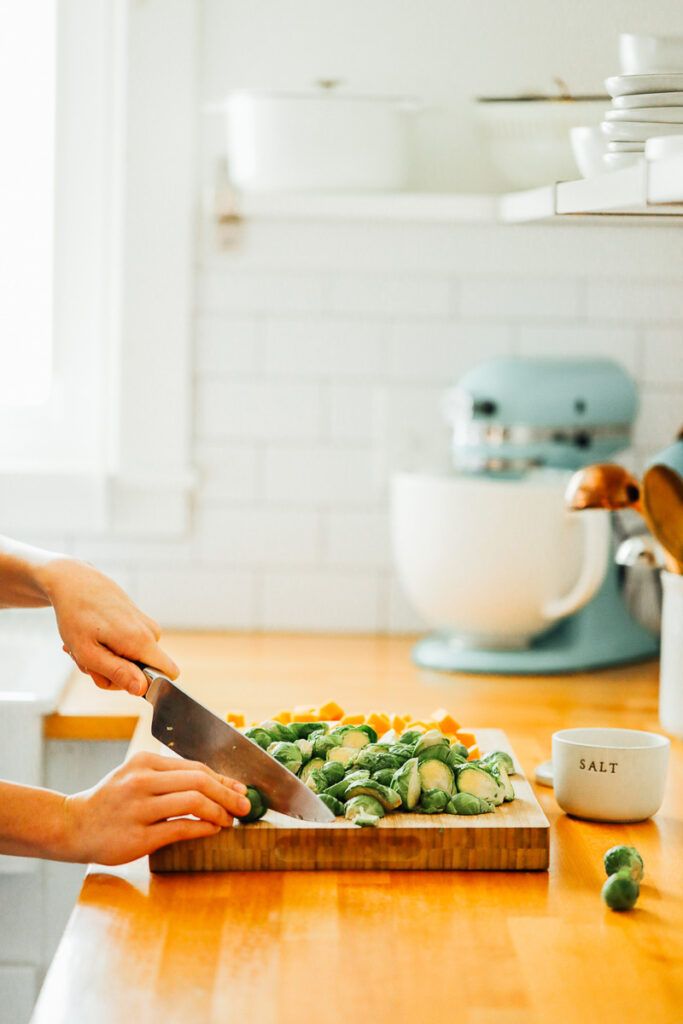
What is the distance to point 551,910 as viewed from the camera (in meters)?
1.08

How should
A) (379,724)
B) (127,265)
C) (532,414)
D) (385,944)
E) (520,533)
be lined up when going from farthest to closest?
1. (127,265)
2. (532,414)
3. (520,533)
4. (379,724)
5. (385,944)

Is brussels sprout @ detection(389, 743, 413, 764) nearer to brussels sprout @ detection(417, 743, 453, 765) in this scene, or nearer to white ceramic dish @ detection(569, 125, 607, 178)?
Answer: brussels sprout @ detection(417, 743, 453, 765)

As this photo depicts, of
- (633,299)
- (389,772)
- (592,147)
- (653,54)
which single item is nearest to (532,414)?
(633,299)

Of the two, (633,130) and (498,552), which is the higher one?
(633,130)

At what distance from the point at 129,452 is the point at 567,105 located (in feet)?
2.76

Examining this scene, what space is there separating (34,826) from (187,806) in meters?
0.12

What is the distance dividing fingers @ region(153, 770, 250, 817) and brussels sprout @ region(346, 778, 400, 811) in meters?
0.10

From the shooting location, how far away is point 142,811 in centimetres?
109

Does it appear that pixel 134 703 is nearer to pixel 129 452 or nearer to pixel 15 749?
pixel 15 749

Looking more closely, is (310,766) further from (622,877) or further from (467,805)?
(622,877)

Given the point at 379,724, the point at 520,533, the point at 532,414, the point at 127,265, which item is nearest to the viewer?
the point at 379,724

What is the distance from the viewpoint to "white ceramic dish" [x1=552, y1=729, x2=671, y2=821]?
1.24 meters

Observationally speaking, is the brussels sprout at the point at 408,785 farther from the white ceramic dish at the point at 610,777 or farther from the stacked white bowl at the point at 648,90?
the stacked white bowl at the point at 648,90

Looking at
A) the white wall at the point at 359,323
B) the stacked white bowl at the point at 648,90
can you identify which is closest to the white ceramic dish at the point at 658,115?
the stacked white bowl at the point at 648,90
